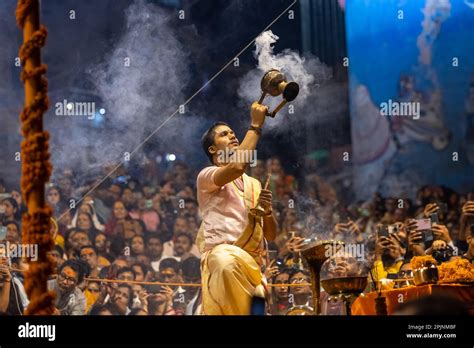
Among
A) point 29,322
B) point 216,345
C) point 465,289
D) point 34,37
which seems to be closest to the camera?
point 34,37

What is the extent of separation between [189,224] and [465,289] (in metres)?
3.73

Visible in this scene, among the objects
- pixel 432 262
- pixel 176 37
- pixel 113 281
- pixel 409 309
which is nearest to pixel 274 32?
pixel 176 37

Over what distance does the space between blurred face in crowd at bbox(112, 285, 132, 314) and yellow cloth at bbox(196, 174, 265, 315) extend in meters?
3.38

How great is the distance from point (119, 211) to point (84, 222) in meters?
0.42

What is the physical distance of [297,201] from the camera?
32.7 ft

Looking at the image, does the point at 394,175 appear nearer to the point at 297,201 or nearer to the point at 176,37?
the point at 297,201

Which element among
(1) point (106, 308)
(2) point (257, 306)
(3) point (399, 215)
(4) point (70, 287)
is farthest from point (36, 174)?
(3) point (399, 215)

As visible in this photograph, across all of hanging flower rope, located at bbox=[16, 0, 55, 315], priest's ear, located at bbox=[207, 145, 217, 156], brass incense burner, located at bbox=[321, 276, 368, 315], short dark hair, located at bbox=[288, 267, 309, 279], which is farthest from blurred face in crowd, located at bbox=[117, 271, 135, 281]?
hanging flower rope, located at bbox=[16, 0, 55, 315]

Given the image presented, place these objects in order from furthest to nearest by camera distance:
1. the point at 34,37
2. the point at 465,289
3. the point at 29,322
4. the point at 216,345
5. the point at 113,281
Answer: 1. the point at 113,281
2. the point at 465,289
3. the point at 29,322
4. the point at 216,345
5. the point at 34,37

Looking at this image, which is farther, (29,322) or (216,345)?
(29,322)

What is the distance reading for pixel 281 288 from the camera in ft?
29.4

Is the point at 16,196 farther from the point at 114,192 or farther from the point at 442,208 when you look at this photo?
the point at 442,208

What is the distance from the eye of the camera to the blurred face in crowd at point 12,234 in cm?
945

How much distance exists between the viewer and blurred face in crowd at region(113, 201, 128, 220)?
987cm
